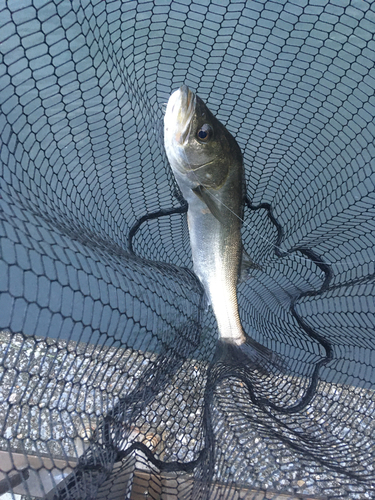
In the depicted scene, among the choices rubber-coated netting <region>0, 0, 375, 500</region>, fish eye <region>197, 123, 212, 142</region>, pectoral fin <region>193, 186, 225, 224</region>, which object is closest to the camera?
rubber-coated netting <region>0, 0, 375, 500</region>

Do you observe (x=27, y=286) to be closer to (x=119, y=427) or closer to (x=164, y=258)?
(x=164, y=258)

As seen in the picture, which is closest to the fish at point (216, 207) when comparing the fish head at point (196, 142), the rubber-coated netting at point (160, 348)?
the fish head at point (196, 142)

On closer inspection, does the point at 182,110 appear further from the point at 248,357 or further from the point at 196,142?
the point at 248,357

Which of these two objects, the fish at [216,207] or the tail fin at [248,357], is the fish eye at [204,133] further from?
the tail fin at [248,357]

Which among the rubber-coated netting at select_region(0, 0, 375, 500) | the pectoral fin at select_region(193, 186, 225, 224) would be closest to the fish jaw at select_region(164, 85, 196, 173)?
the pectoral fin at select_region(193, 186, 225, 224)

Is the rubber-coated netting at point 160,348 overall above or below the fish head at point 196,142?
below

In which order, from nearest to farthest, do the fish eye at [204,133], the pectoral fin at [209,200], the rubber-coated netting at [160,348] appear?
the rubber-coated netting at [160,348], the fish eye at [204,133], the pectoral fin at [209,200]

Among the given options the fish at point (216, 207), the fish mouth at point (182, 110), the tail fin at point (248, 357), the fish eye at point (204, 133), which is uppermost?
the fish mouth at point (182, 110)

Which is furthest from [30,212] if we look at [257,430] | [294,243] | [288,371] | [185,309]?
[294,243]

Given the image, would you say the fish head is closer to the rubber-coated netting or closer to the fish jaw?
the fish jaw

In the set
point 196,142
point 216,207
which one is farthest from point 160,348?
point 196,142
